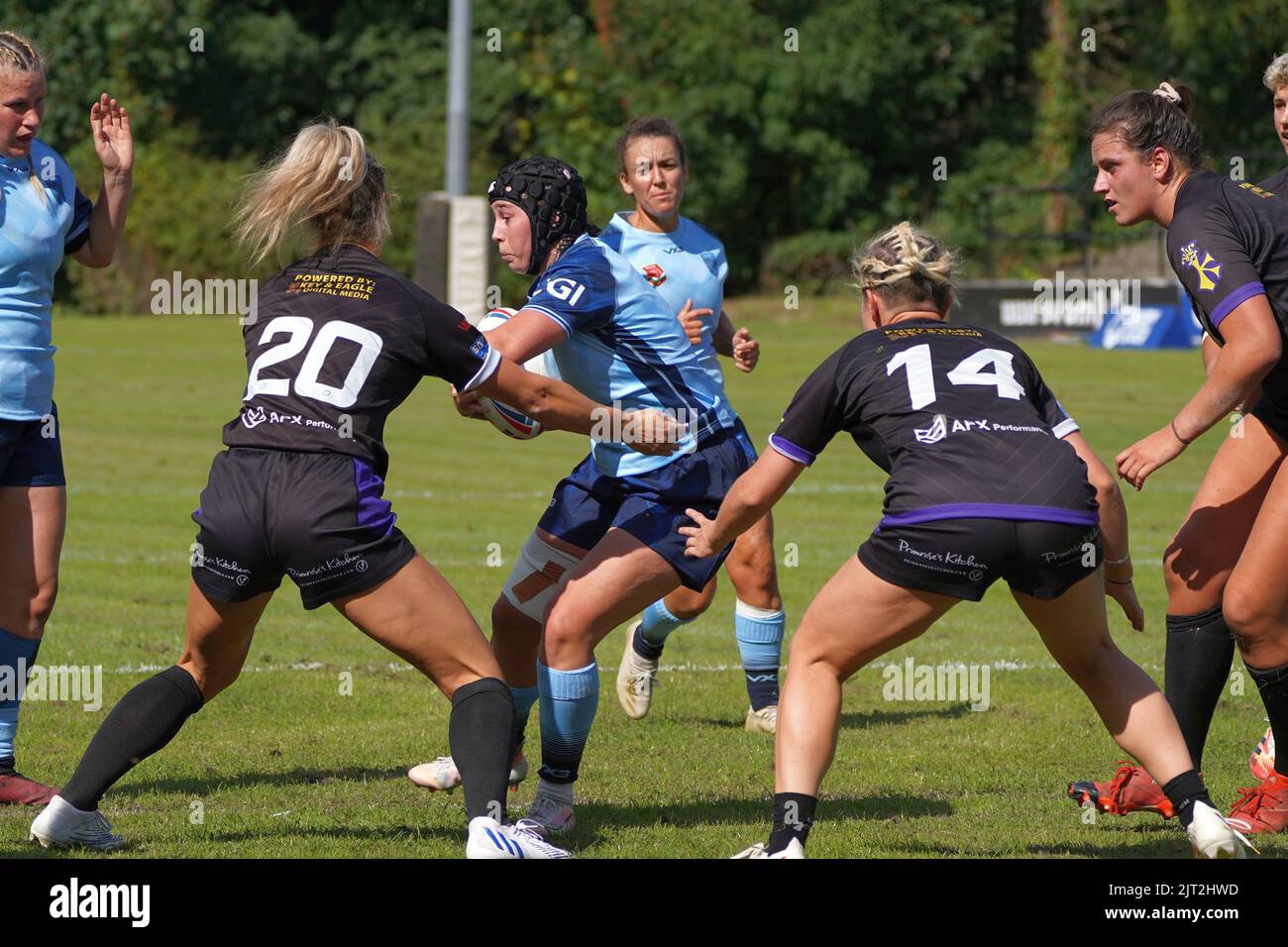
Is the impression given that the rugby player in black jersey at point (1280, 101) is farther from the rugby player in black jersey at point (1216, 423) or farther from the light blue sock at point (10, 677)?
the light blue sock at point (10, 677)

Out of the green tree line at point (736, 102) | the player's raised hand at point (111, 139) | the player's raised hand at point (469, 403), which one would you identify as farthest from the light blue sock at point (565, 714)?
the green tree line at point (736, 102)

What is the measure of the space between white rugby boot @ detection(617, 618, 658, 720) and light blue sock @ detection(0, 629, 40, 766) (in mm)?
2522

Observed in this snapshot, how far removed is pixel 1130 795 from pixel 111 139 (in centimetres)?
412

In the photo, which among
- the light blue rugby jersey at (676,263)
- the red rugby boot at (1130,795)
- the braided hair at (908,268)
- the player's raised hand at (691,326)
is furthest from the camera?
the light blue rugby jersey at (676,263)

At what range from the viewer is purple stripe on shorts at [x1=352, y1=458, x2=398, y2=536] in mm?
4582

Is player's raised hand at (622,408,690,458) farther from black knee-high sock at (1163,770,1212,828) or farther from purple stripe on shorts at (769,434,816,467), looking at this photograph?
black knee-high sock at (1163,770,1212,828)

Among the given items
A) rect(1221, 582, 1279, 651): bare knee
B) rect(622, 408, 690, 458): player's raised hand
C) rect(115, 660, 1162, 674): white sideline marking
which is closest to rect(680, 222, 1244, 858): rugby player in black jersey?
rect(622, 408, 690, 458): player's raised hand

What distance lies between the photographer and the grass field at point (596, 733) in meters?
5.44

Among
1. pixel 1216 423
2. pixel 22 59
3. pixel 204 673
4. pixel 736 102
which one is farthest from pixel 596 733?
pixel 736 102

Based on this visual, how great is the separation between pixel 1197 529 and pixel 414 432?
1304 centimetres

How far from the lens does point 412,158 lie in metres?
38.2

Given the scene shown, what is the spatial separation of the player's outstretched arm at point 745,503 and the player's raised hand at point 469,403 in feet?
2.41
